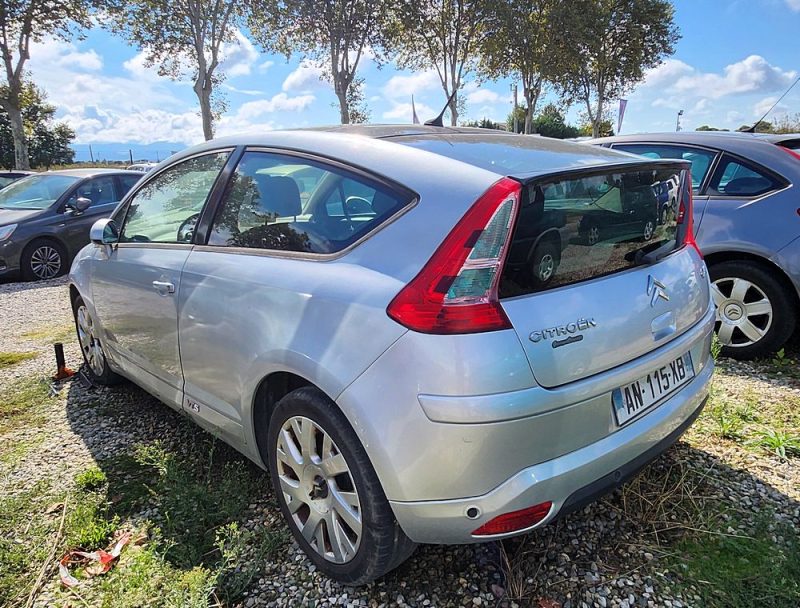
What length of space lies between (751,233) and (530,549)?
10.1 feet

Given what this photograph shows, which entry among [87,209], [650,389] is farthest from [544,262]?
[87,209]

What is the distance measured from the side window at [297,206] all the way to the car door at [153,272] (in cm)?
27

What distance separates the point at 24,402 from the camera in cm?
397

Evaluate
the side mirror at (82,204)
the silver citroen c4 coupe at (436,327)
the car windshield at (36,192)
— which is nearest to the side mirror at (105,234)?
the silver citroen c4 coupe at (436,327)

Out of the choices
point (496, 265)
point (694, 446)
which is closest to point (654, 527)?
point (694, 446)

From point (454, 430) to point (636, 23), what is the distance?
33.6 metres

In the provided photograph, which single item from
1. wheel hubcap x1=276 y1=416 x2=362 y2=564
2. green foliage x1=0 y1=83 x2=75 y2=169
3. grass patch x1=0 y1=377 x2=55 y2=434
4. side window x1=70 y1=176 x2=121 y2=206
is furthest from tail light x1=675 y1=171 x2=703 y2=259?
green foliage x1=0 y1=83 x2=75 y2=169

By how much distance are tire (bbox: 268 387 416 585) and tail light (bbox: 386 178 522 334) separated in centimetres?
50

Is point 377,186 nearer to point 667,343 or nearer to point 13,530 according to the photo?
point 667,343

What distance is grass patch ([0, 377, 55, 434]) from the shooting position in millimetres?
3676

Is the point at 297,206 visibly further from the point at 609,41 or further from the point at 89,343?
the point at 609,41

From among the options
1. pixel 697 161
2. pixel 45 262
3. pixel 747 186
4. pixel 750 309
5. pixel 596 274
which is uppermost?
pixel 697 161

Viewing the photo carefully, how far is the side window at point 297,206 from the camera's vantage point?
6.65 feet

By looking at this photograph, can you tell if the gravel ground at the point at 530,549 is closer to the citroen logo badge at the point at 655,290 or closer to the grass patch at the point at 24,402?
the grass patch at the point at 24,402
